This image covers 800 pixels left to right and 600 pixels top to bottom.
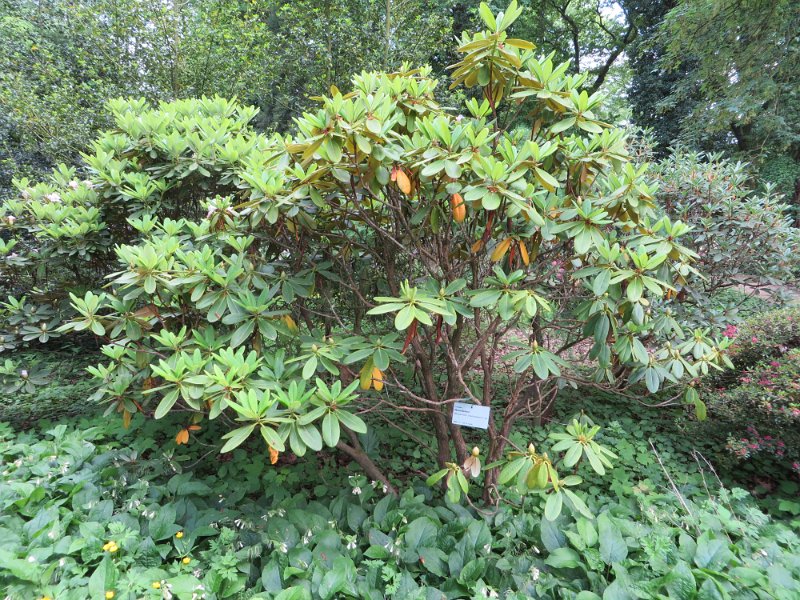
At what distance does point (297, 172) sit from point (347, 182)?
224 millimetres

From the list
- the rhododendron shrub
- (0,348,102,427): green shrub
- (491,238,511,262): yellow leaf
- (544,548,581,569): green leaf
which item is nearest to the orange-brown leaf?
the rhododendron shrub

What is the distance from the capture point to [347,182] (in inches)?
63.7

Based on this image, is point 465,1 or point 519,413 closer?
point 519,413

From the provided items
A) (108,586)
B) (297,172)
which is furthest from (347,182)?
(108,586)

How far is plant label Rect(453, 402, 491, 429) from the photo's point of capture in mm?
1894

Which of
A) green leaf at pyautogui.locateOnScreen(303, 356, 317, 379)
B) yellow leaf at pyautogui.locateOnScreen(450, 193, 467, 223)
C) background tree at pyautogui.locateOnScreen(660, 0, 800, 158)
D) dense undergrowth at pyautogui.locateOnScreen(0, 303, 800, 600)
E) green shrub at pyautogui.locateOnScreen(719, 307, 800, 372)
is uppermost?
background tree at pyautogui.locateOnScreen(660, 0, 800, 158)

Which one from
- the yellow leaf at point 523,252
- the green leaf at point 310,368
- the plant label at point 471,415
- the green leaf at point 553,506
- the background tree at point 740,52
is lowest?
the green leaf at point 553,506

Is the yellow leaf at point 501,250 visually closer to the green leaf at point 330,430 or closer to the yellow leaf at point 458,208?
the yellow leaf at point 458,208

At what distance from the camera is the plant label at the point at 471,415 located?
189 cm

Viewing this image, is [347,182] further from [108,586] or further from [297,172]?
[108,586]

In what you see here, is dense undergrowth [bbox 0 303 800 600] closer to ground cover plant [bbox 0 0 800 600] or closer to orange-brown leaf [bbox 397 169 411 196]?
ground cover plant [bbox 0 0 800 600]

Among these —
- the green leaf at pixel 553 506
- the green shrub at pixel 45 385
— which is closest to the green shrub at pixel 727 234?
the green leaf at pixel 553 506

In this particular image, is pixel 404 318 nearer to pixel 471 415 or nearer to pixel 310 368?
pixel 310 368

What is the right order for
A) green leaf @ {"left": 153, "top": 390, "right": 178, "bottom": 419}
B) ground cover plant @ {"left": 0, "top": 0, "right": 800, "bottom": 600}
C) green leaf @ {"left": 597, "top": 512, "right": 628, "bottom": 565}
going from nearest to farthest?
green leaf @ {"left": 153, "top": 390, "right": 178, "bottom": 419}
ground cover plant @ {"left": 0, "top": 0, "right": 800, "bottom": 600}
green leaf @ {"left": 597, "top": 512, "right": 628, "bottom": 565}
